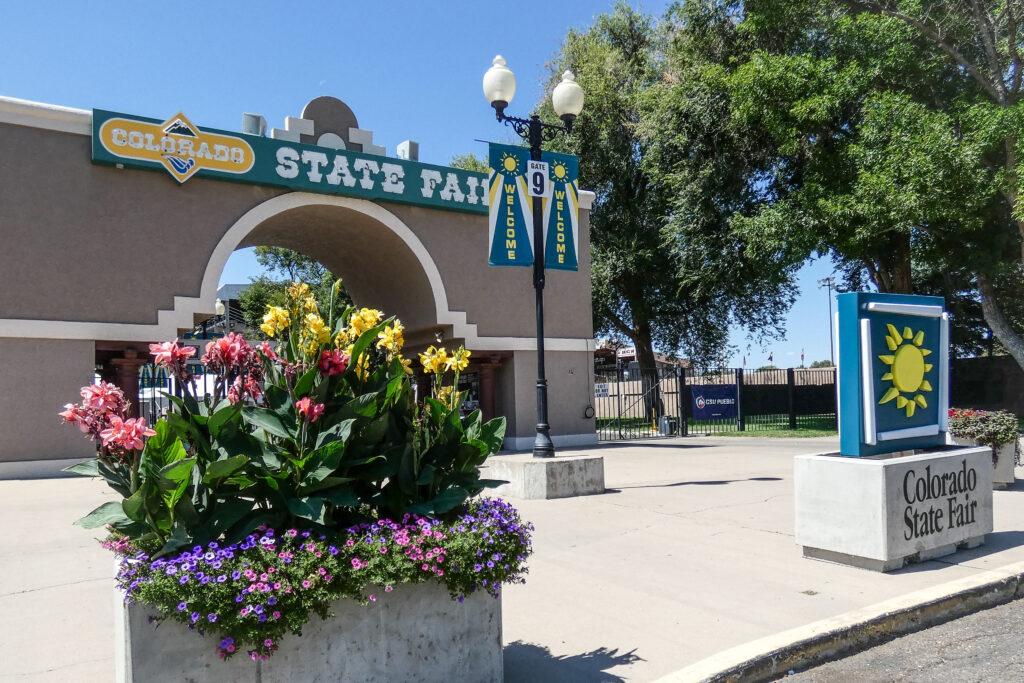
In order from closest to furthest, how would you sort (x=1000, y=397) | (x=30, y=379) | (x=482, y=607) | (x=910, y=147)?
(x=482, y=607) < (x=30, y=379) < (x=910, y=147) < (x=1000, y=397)

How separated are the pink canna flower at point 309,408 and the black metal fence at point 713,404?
19.6m

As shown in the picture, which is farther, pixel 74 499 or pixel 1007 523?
pixel 74 499

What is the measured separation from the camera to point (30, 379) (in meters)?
13.9

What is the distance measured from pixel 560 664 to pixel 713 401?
24.3m

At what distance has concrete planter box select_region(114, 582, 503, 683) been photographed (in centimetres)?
300

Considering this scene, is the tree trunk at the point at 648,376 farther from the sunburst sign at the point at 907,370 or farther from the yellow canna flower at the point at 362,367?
the yellow canna flower at the point at 362,367

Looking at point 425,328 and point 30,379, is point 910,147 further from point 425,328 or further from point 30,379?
point 30,379

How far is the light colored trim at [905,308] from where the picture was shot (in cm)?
627

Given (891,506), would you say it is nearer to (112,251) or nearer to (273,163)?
(273,163)

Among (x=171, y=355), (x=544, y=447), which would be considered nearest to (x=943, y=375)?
(x=544, y=447)

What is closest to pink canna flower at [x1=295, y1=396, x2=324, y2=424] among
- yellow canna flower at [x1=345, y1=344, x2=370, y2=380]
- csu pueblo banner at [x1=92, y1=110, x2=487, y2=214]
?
yellow canna flower at [x1=345, y1=344, x2=370, y2=380]

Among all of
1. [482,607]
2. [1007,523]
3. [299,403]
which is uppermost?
[299,403]

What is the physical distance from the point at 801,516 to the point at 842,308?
6.10 ft

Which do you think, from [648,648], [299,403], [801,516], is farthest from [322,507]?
[801,516]
